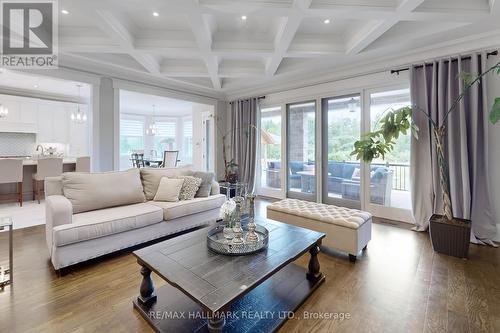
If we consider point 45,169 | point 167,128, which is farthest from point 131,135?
point 45,169

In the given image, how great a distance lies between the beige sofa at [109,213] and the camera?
7.16ft

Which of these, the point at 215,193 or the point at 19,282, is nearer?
the point at 19,282

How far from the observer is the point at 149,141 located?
9.74m

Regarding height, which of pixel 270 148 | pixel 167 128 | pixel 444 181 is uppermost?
pixel 167 128

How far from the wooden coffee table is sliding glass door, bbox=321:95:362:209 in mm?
2640

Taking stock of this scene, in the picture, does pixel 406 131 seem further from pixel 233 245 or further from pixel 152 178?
pixel 152 178

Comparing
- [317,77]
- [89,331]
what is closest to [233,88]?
[317,77]

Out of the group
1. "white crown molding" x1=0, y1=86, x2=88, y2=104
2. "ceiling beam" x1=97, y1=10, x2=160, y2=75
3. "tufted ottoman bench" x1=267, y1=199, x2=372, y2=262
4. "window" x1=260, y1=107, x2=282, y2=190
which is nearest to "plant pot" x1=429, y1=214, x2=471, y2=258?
"tufted ottoman bench" x1=267, y1=199, x2=372, y2=262

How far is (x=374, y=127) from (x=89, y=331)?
4.37 meters

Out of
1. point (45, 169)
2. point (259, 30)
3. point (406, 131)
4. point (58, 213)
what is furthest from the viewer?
point (45, 169)

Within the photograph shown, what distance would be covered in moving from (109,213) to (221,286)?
6.22 ft

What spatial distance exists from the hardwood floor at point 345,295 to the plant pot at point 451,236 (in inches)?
4.0

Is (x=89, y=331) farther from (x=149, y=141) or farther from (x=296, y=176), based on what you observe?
(x=149, y=141)

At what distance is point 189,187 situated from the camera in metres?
3.36
